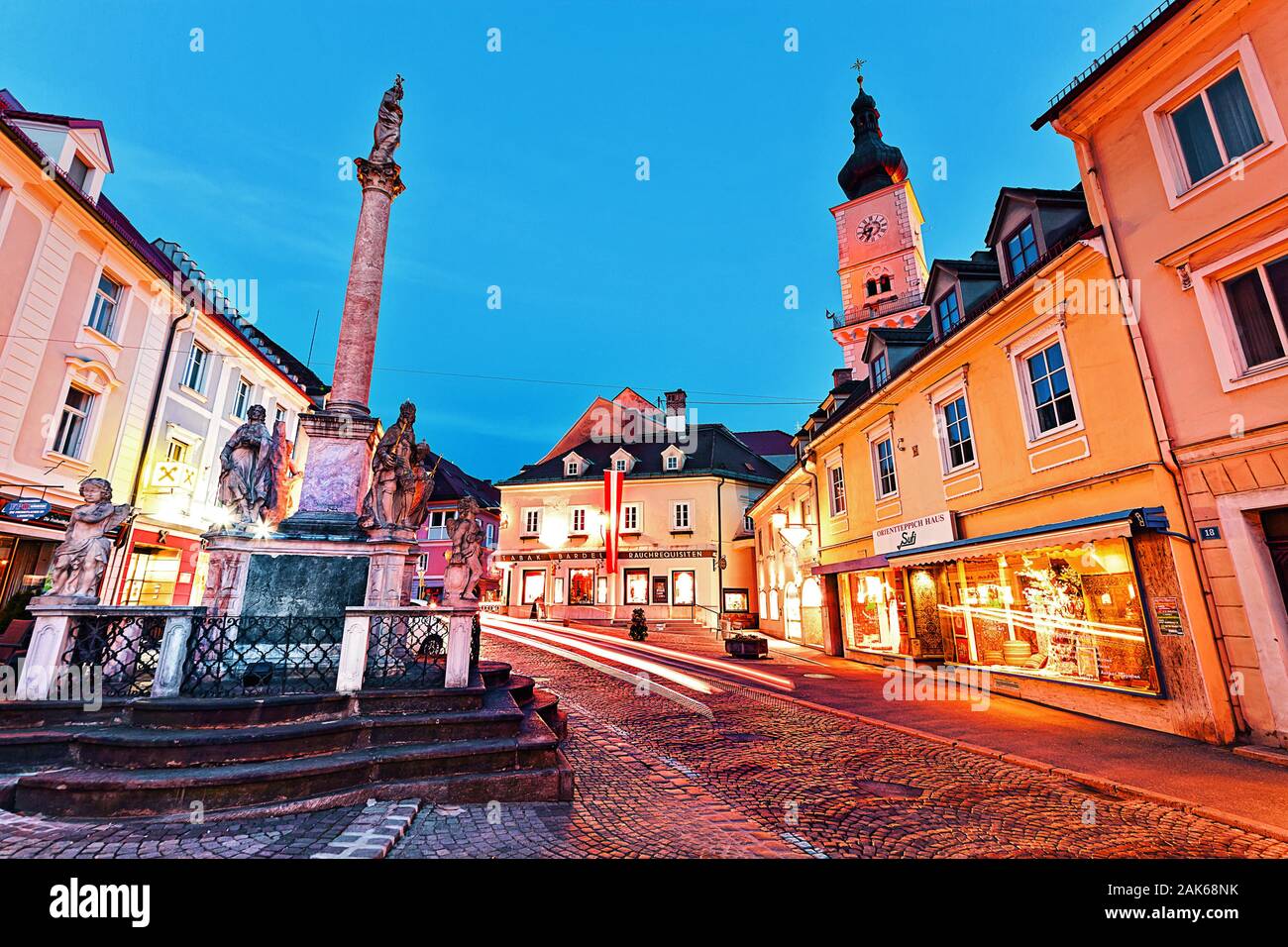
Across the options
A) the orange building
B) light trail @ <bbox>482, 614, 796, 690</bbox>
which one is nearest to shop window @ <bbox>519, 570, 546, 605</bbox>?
light trail @ <bbox>482, 614, 796, 690</bbox>

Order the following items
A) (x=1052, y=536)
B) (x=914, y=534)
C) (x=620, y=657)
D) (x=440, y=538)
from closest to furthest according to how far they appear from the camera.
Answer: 1. (x=1052, y=536)
2. (x=914, y=534)
3. (x=620, y=657)
4. (x=440, y=538)

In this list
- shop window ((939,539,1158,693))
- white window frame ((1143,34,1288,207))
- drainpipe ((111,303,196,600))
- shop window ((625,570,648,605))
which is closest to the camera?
white window frame ((1143,34,1288,207))

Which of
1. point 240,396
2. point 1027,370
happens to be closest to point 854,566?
point 1027,370

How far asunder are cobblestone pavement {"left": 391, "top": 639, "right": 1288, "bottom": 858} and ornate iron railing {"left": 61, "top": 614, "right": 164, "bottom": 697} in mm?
4223

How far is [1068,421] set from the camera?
948cm

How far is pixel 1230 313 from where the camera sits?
7.44 meters

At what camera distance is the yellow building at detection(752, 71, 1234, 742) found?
7.94m

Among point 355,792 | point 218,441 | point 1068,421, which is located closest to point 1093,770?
point 1068,421

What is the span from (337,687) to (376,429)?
4859mm

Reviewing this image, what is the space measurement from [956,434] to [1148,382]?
4.54 m

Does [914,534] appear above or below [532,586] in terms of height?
above

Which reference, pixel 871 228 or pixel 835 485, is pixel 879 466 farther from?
pixel 871 228

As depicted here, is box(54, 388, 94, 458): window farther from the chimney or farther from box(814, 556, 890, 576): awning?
the chimney

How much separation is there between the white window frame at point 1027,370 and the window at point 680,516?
970 inches
